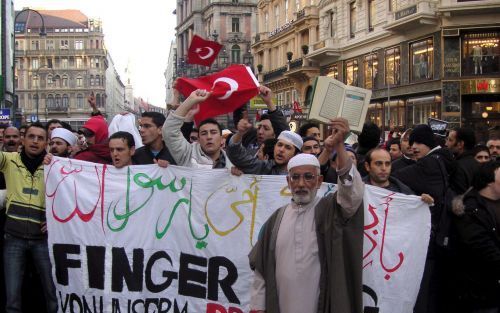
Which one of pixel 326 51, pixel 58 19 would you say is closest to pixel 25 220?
pixel 326 51

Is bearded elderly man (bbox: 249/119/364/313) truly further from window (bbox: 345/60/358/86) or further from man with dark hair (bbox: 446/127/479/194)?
window (bbox: 345/60/358/86)

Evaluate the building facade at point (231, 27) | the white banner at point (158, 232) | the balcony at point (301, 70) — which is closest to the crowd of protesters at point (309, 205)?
the white banner at point (158, 232)

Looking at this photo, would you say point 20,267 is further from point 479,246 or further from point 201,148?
point 479,246

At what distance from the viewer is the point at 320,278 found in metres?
3.62

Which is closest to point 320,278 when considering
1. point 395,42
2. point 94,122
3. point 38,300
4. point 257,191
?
point 257,191

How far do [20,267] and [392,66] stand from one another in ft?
86.4

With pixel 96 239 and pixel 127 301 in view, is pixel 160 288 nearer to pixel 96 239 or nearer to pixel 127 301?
pixel 127 301

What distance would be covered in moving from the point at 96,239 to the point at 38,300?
120 cm

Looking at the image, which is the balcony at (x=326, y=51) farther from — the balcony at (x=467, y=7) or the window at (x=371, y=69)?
the balcony at (x=467, y=7)

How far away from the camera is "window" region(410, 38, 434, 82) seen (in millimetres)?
26391

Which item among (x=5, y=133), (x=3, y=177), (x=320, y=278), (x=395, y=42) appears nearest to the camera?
(x=320, y=278)

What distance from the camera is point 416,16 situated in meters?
25.6

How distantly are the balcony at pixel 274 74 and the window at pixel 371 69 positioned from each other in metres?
13.8

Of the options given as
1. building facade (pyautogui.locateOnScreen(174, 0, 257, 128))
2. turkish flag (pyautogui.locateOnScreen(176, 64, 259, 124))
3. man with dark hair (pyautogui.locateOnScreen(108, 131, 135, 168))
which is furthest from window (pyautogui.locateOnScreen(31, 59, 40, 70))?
man with dark hair (pyautogui.locateOnScreen(108, 131, 135, 168))
